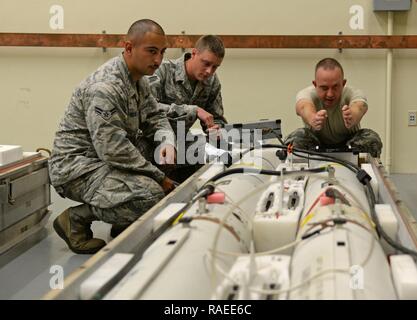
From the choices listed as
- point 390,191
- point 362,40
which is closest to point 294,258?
point 390,191

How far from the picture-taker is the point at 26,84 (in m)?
5.36

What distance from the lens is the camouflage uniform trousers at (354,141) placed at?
367cm

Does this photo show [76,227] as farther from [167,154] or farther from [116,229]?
[167,154]

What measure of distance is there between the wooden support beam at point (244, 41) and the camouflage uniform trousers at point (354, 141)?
1.38 metres

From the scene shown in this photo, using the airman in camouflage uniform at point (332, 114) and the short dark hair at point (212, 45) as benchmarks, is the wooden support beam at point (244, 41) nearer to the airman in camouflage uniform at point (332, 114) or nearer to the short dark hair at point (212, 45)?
the airman in camouflage uniform at point (332, 114)

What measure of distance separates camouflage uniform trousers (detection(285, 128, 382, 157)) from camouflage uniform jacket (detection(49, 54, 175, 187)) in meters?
0.95

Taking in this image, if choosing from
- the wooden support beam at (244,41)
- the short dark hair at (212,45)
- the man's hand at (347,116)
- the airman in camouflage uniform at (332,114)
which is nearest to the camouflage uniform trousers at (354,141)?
the airman in camouflage uniform at (332,114)

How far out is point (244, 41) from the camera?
5066 millimetres

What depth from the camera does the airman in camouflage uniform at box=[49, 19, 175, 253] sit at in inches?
112

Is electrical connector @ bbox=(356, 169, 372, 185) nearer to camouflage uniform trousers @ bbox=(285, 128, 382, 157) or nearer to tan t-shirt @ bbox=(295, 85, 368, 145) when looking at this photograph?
camouflage uniform trousers @ bbox=(285, 128, 382, 157)

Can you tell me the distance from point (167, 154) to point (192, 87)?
3.08 ft

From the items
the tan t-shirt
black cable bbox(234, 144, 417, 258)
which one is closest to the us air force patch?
black cable bbox(234, 144, 417, 258)
